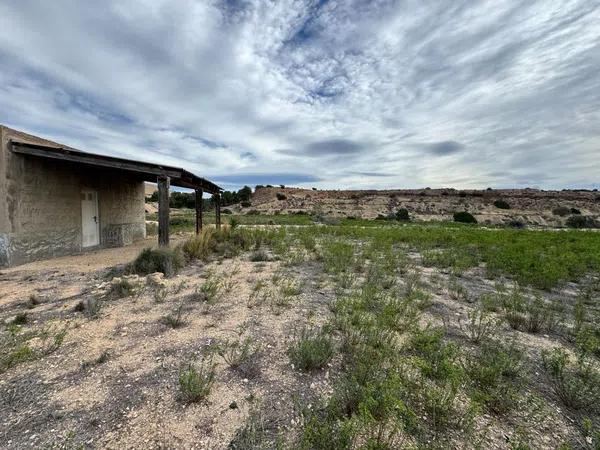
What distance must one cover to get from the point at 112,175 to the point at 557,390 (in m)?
13.4

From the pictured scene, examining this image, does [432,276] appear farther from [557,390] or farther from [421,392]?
[421,392]

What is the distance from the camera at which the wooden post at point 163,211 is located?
7895 mm

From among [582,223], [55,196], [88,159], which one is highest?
[88,159]

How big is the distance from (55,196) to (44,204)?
16.8 inches

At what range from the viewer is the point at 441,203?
40.6 metres

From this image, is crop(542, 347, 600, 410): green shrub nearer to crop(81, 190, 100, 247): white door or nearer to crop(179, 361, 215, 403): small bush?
crop(179, 361, 215, 403): small bush

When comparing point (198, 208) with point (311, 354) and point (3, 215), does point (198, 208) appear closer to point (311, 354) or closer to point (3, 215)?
point (3, 215)

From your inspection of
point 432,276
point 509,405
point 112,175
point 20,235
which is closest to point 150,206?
point 112,175

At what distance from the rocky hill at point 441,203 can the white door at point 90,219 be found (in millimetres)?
26729

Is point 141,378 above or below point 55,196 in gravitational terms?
below

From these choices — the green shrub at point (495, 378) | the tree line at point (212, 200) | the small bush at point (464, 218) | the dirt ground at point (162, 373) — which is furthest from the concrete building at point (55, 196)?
the tree line at point (212, 200)

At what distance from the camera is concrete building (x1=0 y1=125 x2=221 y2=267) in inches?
292

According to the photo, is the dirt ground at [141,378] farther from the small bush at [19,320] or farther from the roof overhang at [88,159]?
the roof overhang at [88,159]

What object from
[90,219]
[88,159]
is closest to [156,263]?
[88,159]
